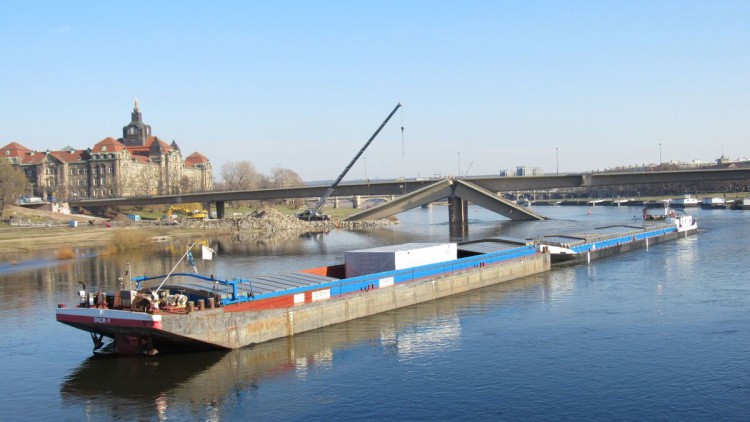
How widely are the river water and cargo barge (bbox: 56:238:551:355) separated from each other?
0.97m

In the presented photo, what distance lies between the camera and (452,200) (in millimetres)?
143875

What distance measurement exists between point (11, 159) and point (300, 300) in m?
177

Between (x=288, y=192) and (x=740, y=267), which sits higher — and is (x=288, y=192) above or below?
above

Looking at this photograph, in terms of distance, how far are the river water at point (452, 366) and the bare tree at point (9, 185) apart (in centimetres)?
8536

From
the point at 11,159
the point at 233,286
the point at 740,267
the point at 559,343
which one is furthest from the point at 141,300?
the point at 11,159

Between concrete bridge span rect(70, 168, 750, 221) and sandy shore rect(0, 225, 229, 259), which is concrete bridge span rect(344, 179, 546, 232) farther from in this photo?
sandy shore rect(0, 225, 229, 259)

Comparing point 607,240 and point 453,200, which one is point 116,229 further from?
point 607,240

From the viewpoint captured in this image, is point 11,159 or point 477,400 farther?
point 11,159

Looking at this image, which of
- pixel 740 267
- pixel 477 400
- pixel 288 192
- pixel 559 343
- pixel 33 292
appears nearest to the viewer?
pixel 477 400

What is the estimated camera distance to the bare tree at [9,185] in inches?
5167

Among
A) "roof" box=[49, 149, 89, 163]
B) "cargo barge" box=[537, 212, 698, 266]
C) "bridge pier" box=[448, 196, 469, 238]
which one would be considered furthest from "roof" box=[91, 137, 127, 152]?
"cargo barge" box=[537, 212, 698, 266]

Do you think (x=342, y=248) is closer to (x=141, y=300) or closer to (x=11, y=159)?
(x=141, y=300)

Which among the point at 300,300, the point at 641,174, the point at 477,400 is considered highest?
the point at 641,174

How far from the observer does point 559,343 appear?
125ft
